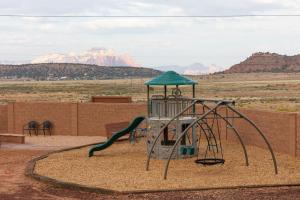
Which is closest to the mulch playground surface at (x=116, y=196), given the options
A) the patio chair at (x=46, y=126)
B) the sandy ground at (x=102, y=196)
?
the sandy ground at (x=102, y=196)

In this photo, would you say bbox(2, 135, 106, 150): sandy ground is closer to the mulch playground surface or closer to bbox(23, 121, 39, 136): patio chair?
bbox(23, 121, 39, 136): patio chair

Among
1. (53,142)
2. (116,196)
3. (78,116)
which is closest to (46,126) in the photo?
(78,116)

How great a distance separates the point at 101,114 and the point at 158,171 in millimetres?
11593

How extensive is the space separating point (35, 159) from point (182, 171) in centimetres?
544

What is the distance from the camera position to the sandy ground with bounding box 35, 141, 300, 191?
14.7 metres

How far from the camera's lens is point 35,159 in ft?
63.8

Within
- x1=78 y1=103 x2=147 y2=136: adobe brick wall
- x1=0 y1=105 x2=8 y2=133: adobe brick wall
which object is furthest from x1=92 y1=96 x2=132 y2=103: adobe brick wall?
x1=0 y1=105 x2=8 y2=133: adobe brick wall

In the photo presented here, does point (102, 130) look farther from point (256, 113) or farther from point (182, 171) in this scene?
point (182, 171)

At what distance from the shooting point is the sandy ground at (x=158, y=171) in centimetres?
1469

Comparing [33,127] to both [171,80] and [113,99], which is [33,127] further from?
[171,80]

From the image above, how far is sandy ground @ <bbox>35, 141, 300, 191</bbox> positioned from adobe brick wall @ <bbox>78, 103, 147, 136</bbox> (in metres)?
6.14

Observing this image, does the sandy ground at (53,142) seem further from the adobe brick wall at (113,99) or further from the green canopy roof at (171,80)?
the green canopy roof at (171,80)

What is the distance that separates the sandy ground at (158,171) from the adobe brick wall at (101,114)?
20.1 ft

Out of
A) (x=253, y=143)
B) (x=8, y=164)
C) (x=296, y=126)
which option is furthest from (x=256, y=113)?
(x=8, y=164)
